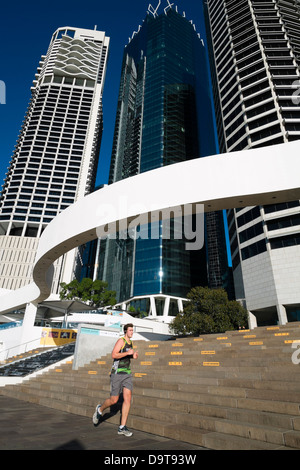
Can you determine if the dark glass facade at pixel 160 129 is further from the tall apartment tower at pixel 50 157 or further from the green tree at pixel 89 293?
the green tree at pixel 89 293

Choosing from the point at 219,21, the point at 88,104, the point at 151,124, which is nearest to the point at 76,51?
the point at 88,104

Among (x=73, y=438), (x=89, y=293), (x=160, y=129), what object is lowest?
(x=73, y=438)

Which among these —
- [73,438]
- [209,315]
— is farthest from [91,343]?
[209,315]

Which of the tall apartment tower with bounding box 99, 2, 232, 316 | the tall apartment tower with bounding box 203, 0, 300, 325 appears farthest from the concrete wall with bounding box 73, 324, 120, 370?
the tall apartment tower with bounding box 99, 2, 232, 316

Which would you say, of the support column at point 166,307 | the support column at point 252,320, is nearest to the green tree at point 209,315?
the support column at point 252,320

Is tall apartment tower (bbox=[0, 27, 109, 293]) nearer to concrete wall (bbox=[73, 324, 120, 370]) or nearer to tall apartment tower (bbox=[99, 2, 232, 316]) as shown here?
tall apartment tower (bbox=[99, 2, 232, 316])

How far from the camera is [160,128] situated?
3182 inches

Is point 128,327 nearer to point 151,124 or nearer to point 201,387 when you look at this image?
point 201,387

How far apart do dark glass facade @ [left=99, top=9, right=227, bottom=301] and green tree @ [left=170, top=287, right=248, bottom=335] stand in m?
29.4

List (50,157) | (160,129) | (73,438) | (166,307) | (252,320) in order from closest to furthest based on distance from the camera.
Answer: (73,438) < (252,320) < (166,307) < (160,129) < (50,157)

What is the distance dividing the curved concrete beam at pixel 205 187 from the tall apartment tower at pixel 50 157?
65.4 m

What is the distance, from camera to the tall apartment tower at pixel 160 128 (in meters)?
64.4

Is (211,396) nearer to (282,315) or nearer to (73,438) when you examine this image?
(73,438)

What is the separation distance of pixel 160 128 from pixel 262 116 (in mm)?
39549
